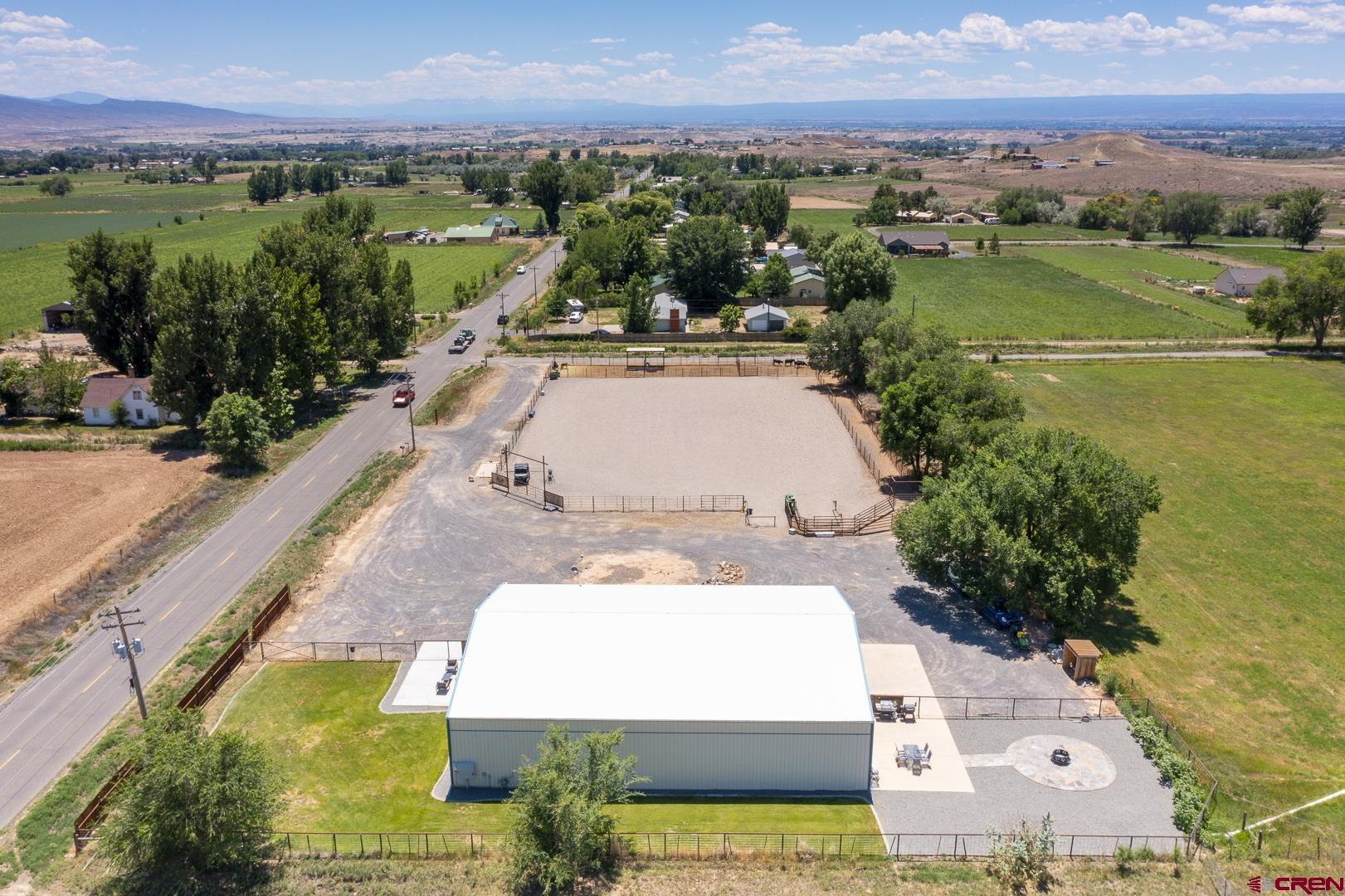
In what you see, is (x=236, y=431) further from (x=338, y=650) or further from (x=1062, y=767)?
(x=1062, y=767)

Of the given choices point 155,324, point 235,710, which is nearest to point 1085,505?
point 235,710

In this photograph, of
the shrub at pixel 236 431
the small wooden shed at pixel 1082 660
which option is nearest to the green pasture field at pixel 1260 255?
the small wooden shed at pixel 1082 660

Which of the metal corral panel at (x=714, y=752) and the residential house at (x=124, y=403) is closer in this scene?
the metal corral panel at (x=714, y=752)

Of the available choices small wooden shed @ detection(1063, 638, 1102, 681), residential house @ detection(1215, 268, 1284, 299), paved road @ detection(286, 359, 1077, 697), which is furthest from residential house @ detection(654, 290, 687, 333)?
residential house @ detection(1215, 268, 1284, 299)

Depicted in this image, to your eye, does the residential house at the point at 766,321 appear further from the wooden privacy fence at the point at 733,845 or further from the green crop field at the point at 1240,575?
the wooden privacy fence at the point at 733,845

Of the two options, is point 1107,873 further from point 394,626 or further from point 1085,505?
point 394,626

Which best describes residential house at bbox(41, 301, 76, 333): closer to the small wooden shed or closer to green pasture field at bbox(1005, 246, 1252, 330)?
the small wooden shed
